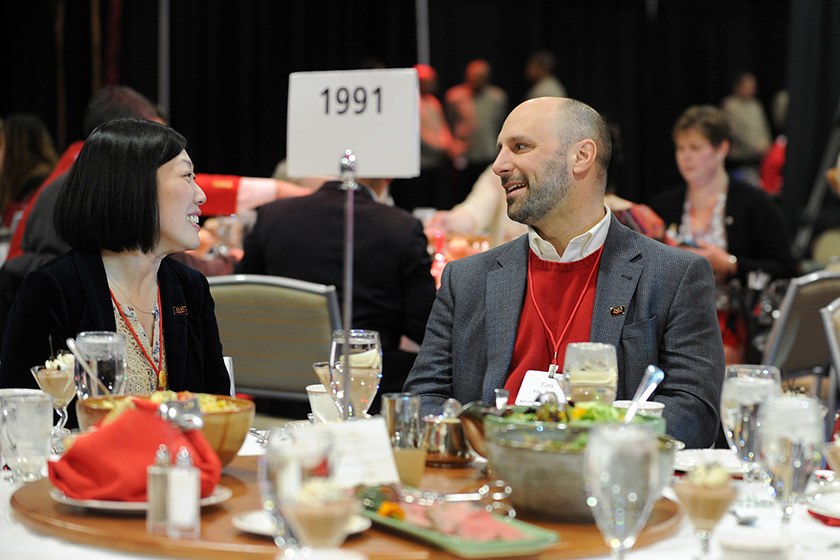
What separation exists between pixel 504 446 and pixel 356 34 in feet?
33.8

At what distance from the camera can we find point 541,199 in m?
3.15

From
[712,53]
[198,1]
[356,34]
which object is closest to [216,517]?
[198,1]

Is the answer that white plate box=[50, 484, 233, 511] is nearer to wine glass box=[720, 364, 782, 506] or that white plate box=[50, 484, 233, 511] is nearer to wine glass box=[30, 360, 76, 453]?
wine glass box=[30, 360, 76, 453]

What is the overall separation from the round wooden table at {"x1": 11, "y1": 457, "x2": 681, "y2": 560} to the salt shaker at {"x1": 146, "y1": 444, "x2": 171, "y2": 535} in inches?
0.7

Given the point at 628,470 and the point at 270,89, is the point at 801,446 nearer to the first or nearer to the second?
the point at 628,470

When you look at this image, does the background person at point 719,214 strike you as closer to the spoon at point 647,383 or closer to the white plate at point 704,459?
the white plate at point 704,459

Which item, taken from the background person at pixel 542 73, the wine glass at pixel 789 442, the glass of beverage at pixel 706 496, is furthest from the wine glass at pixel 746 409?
the background person at pixel 542 73

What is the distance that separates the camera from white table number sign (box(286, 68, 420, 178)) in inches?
152

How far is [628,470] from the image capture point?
56.7 inches

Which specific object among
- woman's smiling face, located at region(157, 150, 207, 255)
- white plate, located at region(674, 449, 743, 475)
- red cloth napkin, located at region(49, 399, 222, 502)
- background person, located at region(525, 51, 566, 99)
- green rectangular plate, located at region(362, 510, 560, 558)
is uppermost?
background person, located at region(525, 51, 566, 99)

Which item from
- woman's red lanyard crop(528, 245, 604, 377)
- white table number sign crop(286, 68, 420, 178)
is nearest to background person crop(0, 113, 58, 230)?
white table number sign crop(286, 68, 420, 178)

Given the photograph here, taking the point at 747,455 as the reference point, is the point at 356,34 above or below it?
above

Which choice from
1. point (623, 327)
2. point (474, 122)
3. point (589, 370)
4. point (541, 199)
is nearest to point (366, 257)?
point (541, 199)

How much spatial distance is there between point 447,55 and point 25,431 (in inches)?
453
